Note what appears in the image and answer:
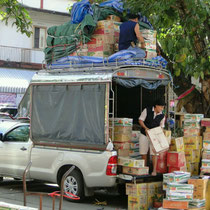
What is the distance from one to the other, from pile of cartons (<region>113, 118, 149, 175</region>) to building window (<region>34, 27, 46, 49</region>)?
22.4m

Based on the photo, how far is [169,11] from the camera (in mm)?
11633

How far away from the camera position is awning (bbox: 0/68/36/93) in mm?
28845

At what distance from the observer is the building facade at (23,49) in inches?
1160

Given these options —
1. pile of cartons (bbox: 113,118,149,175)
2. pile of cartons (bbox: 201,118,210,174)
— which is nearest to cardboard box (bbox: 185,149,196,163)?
pile of cartons (bbox: 201,118,210,174)

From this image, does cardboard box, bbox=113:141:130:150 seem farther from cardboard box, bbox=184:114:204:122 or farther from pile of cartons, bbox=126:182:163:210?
cardboard box, bbox=184:114:204:122

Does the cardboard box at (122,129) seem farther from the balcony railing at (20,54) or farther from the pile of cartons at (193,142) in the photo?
the balcony railing at (20,54)

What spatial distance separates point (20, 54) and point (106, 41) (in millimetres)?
20777

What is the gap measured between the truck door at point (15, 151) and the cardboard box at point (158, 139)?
2.82 metres

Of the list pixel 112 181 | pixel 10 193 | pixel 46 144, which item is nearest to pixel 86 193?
pixel 112 181

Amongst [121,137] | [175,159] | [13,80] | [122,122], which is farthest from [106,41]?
[13,80]

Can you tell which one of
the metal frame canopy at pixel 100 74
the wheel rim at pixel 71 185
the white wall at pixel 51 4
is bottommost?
the wheel rim at pixel 71 185

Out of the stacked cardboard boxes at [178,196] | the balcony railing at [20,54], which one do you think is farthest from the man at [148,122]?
the balcony railing at [20,54]

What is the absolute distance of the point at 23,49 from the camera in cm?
3111

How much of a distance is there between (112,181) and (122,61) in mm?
2403
